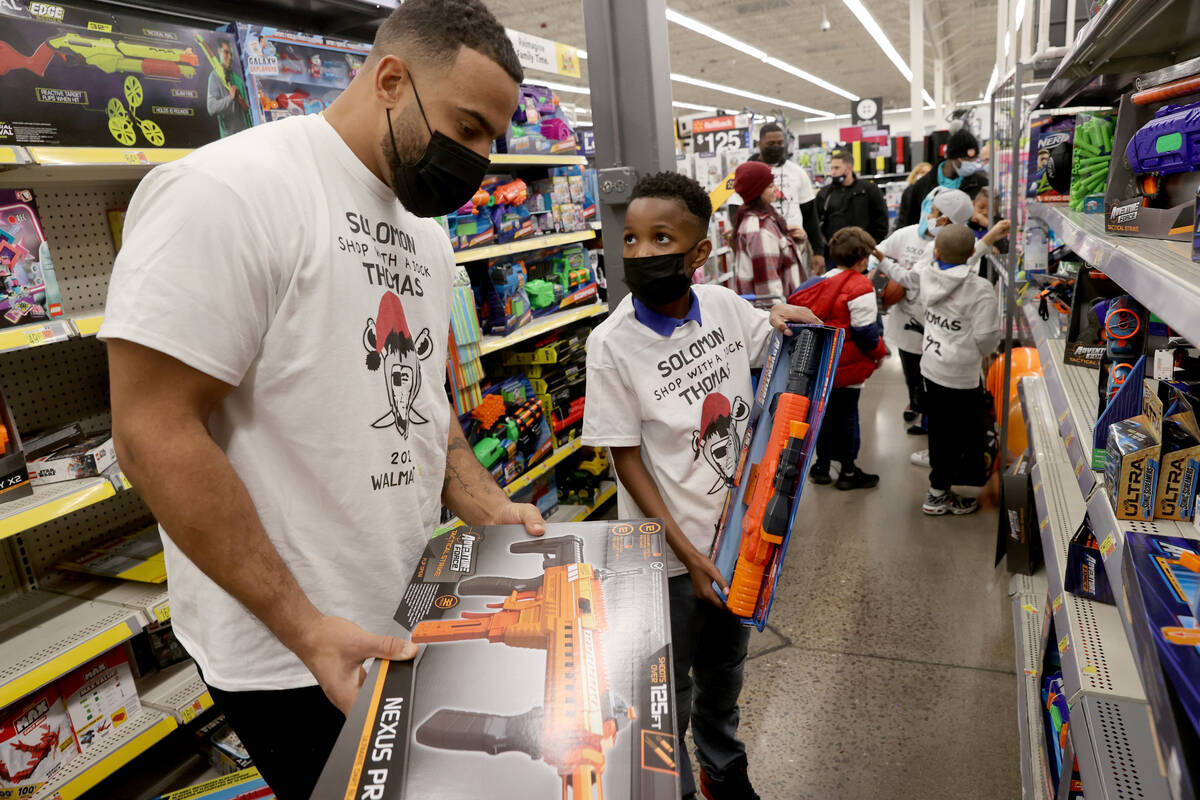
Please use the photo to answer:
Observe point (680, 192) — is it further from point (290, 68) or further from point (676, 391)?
point (290, 68)

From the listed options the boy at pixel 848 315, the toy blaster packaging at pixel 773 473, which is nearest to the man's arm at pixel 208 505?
the toy blaster packaging at pixel 773 473

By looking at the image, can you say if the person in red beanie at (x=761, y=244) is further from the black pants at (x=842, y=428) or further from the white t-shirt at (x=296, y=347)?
the white t-shirt at (x=296, y=347)

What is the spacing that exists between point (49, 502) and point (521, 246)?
2.15 metres

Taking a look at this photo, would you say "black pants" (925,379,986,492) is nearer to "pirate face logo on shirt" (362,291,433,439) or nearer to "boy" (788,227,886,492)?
"boy" (788,227,886,492)

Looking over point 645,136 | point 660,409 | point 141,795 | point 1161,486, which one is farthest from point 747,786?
point 645,136

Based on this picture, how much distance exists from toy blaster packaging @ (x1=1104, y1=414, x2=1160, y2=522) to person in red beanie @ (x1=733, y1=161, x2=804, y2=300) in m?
3.62

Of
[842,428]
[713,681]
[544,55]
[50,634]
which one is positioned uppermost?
[544,55]

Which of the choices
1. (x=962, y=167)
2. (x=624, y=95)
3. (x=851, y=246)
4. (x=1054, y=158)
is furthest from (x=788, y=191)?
(x=1054, y=158)

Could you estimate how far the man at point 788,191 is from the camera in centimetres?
604

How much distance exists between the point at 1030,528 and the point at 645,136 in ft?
7.10

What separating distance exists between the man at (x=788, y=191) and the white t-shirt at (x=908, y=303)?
0.71m

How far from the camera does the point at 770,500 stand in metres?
1.59

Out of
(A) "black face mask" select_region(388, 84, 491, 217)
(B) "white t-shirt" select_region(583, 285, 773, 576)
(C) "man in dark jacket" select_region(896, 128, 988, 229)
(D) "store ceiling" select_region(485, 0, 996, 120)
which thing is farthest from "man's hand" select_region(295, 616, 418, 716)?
(D) "store ceiling" select_region(485, 0, 996, 120)

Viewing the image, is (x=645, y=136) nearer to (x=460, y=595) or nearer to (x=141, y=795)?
(x=460, y=595)
